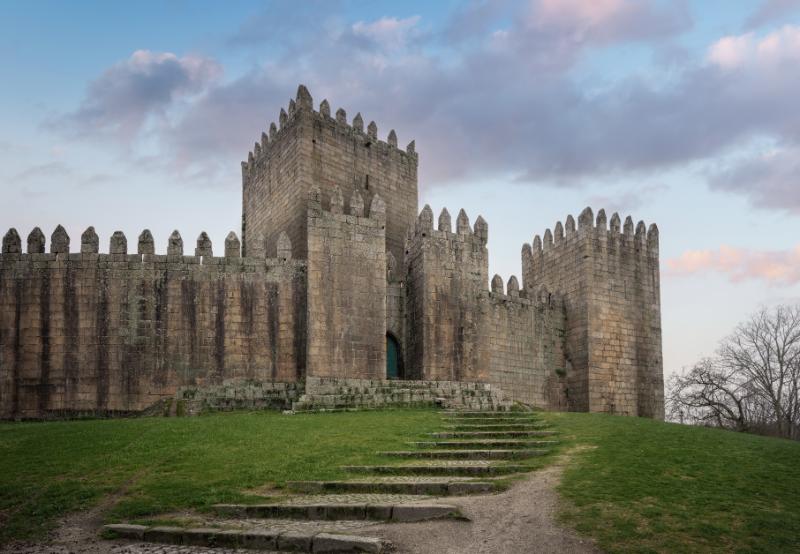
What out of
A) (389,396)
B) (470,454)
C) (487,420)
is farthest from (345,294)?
(470,454)

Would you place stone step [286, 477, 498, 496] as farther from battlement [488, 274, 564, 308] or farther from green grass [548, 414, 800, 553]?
battlement [488, 274, 564, 308]

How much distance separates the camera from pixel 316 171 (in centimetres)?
2822

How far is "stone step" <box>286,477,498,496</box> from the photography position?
11.5 metres

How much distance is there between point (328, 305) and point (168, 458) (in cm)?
1032

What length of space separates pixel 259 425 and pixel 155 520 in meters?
6.42

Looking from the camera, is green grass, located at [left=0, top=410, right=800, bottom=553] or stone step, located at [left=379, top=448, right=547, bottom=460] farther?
stone step, located at [left=379, top=448, right=547, bottom=460]

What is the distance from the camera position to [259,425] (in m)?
17.0

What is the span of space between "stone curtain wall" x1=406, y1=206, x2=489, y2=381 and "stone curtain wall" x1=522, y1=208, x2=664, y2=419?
5.01 m

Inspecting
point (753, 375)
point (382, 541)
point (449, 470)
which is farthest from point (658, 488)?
point (753, 375)

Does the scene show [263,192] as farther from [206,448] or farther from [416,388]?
[206,448]

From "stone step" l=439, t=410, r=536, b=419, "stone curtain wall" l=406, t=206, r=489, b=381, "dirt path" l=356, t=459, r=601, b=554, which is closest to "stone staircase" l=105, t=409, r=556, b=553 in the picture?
"dirt path" l=356, t=459, r=601, b=554

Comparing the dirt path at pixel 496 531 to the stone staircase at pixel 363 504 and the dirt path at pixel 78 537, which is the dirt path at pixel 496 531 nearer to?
the stone staircase at pixel 363 504

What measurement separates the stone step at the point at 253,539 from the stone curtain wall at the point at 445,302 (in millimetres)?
15469

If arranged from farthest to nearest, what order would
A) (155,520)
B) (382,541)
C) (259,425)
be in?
(259,425), (155,520), (382,541)
